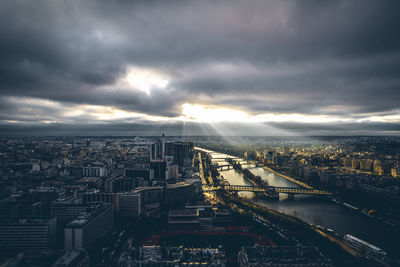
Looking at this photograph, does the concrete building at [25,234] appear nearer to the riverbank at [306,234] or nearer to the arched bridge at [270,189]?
the riverbank at [306,234]

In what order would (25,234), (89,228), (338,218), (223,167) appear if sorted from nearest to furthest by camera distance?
(25,234), (89,228), (338,218), (223,167)

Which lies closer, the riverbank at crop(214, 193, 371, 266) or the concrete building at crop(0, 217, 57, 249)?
the riverbank at crop(214, 193, 371, 266)

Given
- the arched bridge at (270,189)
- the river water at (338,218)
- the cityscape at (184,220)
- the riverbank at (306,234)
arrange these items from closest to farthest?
1. the cityscape at (184,220)
2. the riverbank at (306,234)
3. the river water at (338,218)
4. the arched bridge at (270,189)

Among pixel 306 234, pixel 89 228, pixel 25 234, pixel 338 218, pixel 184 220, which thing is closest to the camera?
pixel 25 234

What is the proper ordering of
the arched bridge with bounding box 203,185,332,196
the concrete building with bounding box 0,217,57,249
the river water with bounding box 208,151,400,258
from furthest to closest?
the arched bridge with bounding box 203,185,332,196, the river water with bounding box 208,151,400,258, the concrete building with bounding box 0,217,57,249

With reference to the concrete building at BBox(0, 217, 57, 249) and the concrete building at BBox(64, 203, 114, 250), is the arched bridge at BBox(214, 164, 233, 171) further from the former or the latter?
the concrete building at BBox(0, 217, 57, 249)

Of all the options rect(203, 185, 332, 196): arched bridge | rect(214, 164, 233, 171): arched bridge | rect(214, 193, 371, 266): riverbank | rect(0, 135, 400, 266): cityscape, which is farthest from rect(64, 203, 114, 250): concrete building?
rect(214, 164, 233, 171): arched bridge

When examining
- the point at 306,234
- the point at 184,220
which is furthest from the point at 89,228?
the point at 306,234

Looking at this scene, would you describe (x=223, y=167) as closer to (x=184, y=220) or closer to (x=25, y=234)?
(x=184, y=220)

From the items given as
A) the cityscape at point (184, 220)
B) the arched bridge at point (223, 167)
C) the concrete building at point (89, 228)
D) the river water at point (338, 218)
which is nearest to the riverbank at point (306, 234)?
the cityscape at point (184, 220)
